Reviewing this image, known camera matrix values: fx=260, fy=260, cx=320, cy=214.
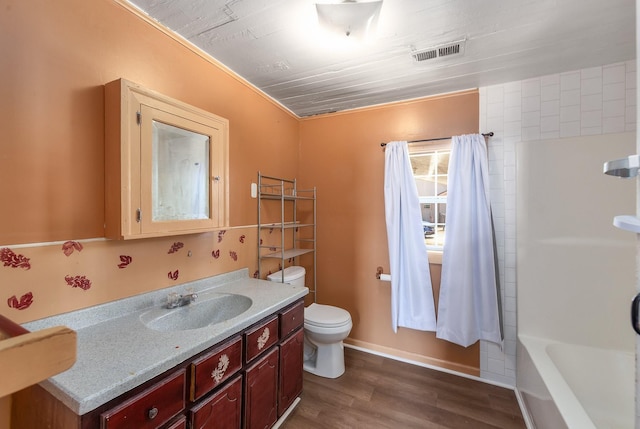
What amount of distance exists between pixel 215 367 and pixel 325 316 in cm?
113

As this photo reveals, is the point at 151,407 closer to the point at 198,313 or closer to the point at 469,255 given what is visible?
the point at 198,313

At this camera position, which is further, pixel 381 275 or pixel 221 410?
pixel 381 275

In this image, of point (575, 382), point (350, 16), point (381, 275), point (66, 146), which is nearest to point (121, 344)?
point (66, 146)

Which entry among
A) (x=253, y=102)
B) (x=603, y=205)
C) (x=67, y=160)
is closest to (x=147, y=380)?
(x=67, y=160)

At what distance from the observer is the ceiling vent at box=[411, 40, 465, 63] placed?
1600 mm

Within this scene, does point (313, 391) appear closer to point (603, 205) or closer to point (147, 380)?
point (147, 380)

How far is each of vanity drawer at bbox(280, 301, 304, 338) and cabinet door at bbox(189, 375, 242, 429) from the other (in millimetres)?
364

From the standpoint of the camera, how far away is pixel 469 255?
2043 mm

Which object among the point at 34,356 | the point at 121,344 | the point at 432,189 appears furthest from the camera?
the point at 432,189

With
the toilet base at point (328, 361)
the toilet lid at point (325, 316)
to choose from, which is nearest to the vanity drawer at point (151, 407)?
the toilet lid at point (325, 316)

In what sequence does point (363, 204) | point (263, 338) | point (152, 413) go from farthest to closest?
point (363, 204)
point (263, 338)
point (152, 413)

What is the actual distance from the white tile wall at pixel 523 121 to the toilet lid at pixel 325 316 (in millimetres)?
1148

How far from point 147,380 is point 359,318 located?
1983 mm

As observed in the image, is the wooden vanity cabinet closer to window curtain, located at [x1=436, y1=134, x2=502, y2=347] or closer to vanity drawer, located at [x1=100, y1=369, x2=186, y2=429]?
vanity drawer, located at [x1=100, y1=369, x2=186, y2=429]
